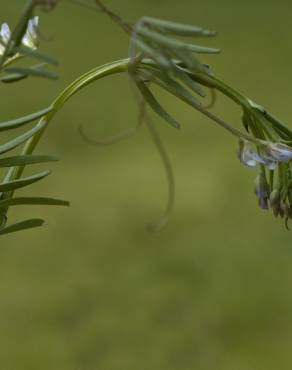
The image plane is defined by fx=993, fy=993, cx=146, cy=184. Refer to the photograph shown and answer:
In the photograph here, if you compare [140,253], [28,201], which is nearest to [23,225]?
[28,201]

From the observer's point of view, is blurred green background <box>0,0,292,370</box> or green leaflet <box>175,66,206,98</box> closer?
green leaflet <box>175,66,206,98</box>

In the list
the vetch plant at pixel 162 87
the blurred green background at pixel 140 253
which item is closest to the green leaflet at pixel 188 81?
the vetch plant at pixel 162 87

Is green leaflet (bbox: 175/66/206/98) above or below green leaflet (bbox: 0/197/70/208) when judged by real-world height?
above

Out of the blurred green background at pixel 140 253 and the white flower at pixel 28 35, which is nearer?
the white flower at pixel 28 35

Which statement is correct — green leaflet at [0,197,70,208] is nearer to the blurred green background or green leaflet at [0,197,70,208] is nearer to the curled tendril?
the curled tendril

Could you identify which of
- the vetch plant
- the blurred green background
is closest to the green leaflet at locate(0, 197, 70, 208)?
the vetch plant

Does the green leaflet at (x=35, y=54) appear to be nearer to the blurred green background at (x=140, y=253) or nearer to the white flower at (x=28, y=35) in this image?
the white flower at (x=28, y=35)
